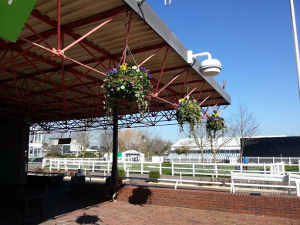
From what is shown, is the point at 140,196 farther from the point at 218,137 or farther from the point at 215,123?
the point at 218,137

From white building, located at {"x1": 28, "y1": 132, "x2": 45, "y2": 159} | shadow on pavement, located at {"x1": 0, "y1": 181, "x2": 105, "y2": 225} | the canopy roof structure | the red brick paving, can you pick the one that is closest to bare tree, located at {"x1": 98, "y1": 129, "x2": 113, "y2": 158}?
white building, located at {"x1": 28, "y1": 132, "x2": 45, "y2": 159}

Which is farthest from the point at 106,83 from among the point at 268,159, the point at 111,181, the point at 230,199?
the point at 268,159

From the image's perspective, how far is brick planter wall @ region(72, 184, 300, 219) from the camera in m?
6.25

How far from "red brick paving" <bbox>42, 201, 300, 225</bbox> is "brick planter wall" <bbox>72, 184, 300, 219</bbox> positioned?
181mm

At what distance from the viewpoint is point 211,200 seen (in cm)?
714

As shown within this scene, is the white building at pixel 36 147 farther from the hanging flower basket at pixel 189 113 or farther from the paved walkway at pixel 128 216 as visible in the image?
the hanging flower basket at pixel 189 113

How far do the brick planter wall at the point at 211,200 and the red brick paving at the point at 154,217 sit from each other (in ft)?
0.59

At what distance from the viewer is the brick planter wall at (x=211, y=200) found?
6.25 meters

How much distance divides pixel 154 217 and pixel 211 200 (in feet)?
5.78

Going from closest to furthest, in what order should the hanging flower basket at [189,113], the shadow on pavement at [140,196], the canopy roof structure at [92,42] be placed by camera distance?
1. the canopy roof structure at [92,42]
2. the hanging flower basket at [189,113]
3. the shadow on pavement at [140,196]

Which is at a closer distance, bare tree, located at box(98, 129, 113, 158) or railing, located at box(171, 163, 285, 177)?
railing, located at box(171, 163, 285, 177)

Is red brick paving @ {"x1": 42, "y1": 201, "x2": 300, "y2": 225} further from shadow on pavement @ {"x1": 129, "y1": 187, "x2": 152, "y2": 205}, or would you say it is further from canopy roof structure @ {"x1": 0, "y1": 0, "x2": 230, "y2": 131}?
canopy roof structure @ {"x1": 0, "y1": 0, "x2": 230, "y2": 131}

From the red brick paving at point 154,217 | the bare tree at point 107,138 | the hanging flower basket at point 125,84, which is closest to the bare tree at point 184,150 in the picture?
the bare tree at point 107,138

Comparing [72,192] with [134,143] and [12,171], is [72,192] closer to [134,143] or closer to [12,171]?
[12,171]
